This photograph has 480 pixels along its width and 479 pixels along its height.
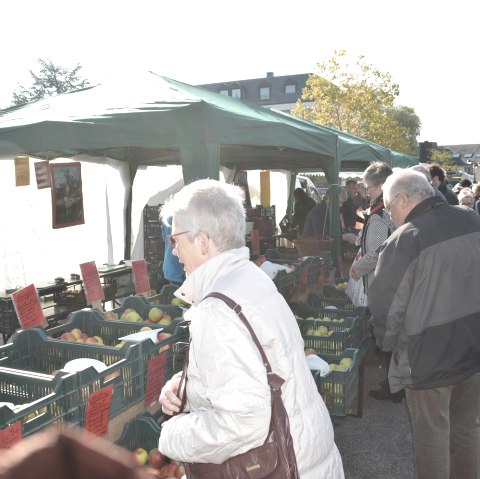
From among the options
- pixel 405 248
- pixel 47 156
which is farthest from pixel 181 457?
pixel 47 156

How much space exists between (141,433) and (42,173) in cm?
354

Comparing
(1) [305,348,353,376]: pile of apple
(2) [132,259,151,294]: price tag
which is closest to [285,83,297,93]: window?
(2) [132,259,151,294]: price tag

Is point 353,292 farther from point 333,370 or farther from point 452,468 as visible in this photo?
point 452,468

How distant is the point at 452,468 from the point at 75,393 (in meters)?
→ 2.17

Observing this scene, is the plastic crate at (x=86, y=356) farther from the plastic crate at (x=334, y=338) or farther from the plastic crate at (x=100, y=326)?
the plastic crate at (x=334, y=338)

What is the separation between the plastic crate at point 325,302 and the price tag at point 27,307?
274 cm

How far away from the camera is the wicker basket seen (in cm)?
678

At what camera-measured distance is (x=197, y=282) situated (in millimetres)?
1676

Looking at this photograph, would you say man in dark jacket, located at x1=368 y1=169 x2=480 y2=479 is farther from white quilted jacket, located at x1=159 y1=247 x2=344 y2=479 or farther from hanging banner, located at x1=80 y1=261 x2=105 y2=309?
hanging banner, located at x1=80 y1=261 x2=105 y2=309

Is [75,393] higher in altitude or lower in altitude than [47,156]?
lower

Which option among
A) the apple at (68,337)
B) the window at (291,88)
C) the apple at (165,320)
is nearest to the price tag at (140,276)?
the apple at (165,320)

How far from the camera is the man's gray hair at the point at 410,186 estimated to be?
274 centimetres

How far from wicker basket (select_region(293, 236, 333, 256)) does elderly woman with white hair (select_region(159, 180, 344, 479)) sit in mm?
5014

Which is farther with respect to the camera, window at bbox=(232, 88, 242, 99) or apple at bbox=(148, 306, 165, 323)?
window at bbox=(232, 88, 242, 99)
